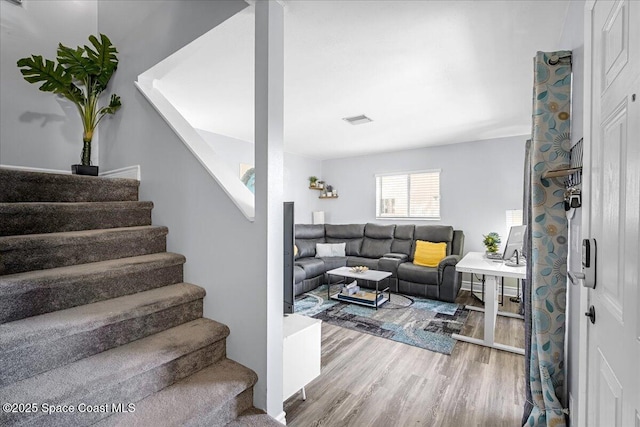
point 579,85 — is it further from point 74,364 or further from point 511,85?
point 74,364

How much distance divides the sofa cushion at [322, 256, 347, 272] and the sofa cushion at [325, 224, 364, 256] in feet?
1.20

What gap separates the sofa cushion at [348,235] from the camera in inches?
223

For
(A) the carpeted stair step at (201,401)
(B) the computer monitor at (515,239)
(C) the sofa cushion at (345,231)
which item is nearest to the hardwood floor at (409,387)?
(A) the carpeted stair step at (201,401)

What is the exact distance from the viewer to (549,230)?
1528mm

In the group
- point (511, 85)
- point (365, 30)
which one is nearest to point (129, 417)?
point (365, 30)

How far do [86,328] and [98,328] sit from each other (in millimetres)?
48

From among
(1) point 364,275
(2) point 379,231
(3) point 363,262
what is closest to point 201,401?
(1) point 364,275

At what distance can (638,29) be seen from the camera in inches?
28.1

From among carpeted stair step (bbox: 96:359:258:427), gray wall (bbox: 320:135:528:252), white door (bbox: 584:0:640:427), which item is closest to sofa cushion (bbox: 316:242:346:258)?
gray wall (bbox: 320:135:528:252)

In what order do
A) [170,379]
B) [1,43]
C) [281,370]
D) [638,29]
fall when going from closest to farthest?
[638,29]
[170,379]
[281,370]
[1,43]

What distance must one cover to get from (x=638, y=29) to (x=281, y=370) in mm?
1854

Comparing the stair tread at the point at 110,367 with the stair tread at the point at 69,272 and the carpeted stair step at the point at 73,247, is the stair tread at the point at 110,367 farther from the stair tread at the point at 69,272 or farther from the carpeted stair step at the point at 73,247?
the carpeted stair step at the point at 73,247

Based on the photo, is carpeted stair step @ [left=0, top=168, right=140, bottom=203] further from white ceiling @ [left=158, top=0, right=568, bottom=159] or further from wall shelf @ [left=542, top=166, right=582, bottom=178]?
wall shelf @ [left=542, top=166, right=582, bottom=178]

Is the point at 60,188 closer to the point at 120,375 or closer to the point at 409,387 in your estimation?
the point at 120,375
